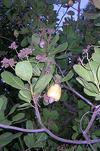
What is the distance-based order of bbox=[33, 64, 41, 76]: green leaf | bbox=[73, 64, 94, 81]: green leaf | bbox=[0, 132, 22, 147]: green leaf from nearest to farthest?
bbox=[73, 64, 94, 81]: green leaf
bbox=[33, 64, 41, 76]: green leaf
bbox=[0, 132, 22, 147]: green leaf

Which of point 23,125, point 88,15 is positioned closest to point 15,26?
point 23,125

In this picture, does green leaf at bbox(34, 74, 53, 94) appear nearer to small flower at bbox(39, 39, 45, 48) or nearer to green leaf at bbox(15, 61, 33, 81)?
green leaf at bbox(15, 61, 33, 81)

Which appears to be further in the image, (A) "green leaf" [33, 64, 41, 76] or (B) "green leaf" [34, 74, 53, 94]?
(A) "green leaf" [33, 64, 41, 76]

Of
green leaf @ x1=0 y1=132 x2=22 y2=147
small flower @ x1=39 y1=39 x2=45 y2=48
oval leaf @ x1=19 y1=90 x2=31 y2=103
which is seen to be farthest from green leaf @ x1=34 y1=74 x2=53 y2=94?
green leaf @ x1=0 y1=132 x2=22 y2=147

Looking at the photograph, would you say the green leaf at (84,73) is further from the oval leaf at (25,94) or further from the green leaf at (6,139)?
the green leaf at (6,139)

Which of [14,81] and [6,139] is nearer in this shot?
[14,81]

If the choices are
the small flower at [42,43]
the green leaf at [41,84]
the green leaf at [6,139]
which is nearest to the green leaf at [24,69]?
the green leaf at [41,84]

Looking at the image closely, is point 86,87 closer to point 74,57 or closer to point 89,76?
point 89,76

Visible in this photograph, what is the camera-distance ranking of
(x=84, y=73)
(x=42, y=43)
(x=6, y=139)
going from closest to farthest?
(x=84, y=73) → (x=42, y=43) → (x=6, y=139)

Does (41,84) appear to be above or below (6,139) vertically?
above

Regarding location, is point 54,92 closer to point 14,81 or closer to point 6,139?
point 14,81

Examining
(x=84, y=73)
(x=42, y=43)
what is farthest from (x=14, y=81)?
(x=42, y=43)
